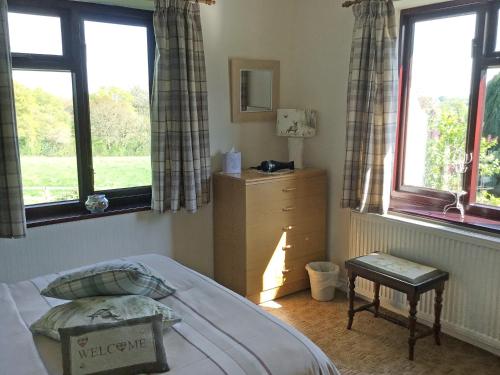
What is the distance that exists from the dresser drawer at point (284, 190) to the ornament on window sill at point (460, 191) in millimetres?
940

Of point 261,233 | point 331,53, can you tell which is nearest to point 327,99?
point 331,53

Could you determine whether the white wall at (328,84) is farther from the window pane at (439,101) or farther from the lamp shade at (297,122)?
the window pane at (439,101)

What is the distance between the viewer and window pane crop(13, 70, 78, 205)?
2.74 metres

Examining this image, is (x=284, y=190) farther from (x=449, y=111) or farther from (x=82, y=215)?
(x=82, y=215)

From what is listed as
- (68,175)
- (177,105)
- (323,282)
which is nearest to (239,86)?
(177,105)

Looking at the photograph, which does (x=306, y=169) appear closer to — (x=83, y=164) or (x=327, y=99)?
(x=327, y=99)

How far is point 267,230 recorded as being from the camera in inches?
130

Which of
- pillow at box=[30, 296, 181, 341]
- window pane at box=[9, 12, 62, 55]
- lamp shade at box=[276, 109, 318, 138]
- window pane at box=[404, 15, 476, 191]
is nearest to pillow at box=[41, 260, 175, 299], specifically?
pillow at box=[30, 296, 181, 341]

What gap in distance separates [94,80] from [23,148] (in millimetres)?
605

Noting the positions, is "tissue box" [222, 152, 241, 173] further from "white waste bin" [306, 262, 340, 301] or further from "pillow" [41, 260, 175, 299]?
"pillow" [41, 260, 175, 299]

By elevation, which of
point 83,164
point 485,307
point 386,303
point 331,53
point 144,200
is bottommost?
point 386,303

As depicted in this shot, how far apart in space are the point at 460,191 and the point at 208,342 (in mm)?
2027

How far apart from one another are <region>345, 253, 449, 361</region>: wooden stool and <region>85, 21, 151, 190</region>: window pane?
5.31 feet

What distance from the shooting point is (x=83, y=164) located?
2977 millimetres
